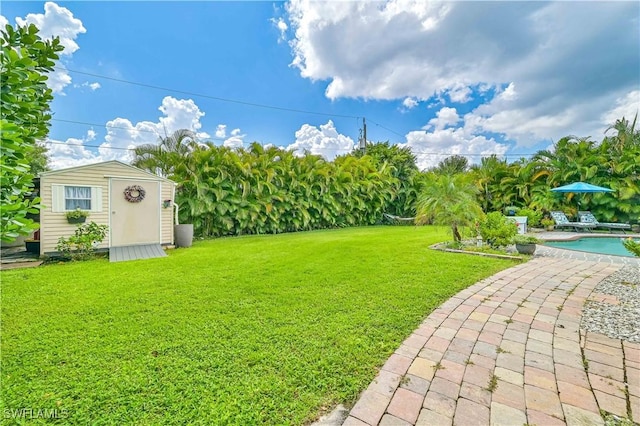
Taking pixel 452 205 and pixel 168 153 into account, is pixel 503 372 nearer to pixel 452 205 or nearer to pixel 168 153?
pixel 452 205

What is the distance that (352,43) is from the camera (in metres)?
9.15

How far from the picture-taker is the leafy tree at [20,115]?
1275mm

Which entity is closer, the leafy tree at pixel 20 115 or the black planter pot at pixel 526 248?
the leafy tree at pixel 20 115

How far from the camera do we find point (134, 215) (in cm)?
767

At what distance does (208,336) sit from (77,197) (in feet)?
22.2

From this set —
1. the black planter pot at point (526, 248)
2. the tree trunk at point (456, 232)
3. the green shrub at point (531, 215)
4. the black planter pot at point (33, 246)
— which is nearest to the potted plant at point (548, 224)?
the green shrub at point (531, 215)

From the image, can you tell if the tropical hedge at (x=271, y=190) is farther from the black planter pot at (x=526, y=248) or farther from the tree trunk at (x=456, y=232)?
the black planter pot at (x=526, y=248)

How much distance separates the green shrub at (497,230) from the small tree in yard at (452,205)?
10.9 inches

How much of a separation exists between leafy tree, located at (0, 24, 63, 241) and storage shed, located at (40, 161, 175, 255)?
617cm

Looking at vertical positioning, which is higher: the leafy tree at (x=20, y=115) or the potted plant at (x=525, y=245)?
the leafy tree at (x=20, y=115)

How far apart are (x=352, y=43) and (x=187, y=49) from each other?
5.92m

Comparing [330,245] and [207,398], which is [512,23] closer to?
[330,245]

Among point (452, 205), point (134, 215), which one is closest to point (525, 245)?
point (452, 205)

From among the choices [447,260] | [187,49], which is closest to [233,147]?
[187,49]
